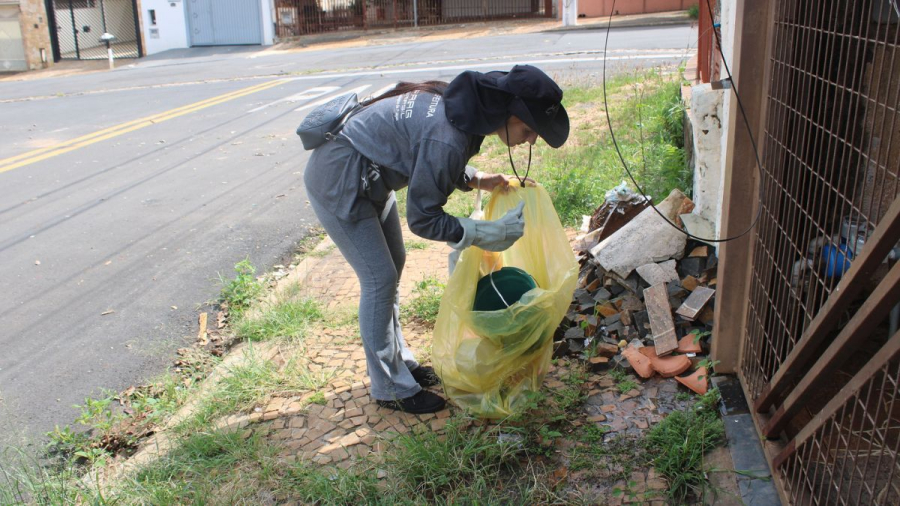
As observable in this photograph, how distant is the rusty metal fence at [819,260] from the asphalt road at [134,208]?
120 inches

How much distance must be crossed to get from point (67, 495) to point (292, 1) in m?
28.4

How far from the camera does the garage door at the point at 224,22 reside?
27.5 meters

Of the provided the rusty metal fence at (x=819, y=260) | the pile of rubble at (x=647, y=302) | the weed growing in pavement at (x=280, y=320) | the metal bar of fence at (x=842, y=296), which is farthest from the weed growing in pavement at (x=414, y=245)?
the metal bar of fence at (x=842, y=296)

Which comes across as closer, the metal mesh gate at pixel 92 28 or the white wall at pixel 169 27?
the metal mesh gate at pixel 92 28

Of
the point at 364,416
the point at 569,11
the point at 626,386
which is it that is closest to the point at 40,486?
the point at 364,416

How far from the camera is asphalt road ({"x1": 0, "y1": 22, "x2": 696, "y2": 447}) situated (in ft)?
13.5

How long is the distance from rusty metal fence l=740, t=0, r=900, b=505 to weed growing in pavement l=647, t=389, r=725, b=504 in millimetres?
187

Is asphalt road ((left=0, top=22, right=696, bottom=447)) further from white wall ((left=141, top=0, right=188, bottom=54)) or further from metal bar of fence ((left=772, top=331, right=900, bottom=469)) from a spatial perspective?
white wall ((left=141, top=0, right=188, bottom=54))

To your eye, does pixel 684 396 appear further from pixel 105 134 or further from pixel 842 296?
pixel 105 134

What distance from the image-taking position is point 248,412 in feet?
11.2

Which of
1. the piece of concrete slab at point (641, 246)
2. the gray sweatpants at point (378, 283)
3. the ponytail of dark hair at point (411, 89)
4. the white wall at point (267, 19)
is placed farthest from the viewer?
the white wall at point (267, 19)

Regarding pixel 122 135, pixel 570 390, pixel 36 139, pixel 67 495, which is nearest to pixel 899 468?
pixel 570 390

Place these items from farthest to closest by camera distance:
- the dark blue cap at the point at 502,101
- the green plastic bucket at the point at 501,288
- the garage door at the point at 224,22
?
the garage door at the point at 224,22 → the green plastic bucket at the point at 501,288 → the dark blue cap at the point at 502,101

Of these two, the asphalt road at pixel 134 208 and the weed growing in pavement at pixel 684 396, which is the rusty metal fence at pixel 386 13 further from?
the weed growing in pavement at pixel 684 396
